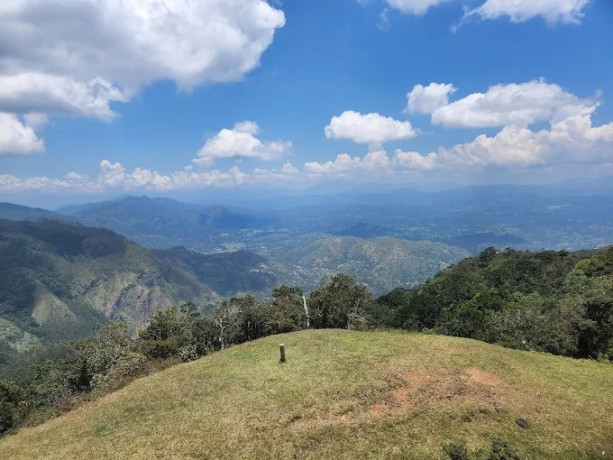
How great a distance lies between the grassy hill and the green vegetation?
1321 cm

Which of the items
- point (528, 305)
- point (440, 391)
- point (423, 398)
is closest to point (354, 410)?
point (423, 398)

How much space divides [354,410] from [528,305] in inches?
2432

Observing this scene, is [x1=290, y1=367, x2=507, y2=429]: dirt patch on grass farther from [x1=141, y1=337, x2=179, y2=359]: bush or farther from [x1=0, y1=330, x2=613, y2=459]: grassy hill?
[x1=141, y1=337, x2=179, y2=359]: bush

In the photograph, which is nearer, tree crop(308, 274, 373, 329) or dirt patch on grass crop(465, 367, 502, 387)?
dirt patch on grass crop(465, 367, 502, 387)

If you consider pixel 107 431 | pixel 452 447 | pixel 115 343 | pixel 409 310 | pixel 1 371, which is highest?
pixel 452 447

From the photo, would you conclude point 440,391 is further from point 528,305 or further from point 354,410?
point 528,305

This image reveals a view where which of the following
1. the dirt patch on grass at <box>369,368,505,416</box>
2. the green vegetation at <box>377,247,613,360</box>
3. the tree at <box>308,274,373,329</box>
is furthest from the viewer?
the tree at <box>308,274,373,329</box>

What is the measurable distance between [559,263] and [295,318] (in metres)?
85.2

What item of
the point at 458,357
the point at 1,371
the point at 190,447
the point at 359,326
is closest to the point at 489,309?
the point at 359,326

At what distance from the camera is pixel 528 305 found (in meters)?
68.5

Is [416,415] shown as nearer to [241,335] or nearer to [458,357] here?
[458,357]

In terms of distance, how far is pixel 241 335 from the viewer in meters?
61.9

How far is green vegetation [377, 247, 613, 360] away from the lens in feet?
121

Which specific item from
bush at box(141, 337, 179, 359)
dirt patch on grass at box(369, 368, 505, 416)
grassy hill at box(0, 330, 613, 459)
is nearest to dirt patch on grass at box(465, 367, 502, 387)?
dirt patch on grass at box(369, 368, 505, 416)
